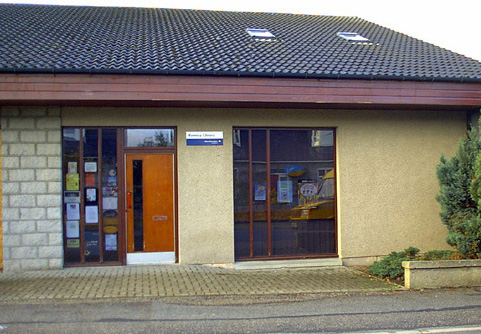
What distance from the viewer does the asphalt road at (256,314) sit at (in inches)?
244

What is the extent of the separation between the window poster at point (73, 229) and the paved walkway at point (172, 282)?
641 millimetres

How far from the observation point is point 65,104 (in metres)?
9.52

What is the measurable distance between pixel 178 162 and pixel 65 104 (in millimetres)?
2327

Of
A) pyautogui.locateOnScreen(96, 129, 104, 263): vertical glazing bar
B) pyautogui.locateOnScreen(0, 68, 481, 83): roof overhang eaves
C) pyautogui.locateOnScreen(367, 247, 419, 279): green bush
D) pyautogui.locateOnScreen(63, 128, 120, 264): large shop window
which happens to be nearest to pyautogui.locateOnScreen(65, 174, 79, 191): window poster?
pyautogui.locateOnScreen(63, 128, 120, 264): large shop window

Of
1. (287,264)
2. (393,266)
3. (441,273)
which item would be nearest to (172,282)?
(287,264)

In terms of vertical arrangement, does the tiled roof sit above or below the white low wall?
above

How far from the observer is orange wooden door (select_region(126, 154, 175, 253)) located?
10.0m

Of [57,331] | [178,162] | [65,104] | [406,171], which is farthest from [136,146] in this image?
[406,171]

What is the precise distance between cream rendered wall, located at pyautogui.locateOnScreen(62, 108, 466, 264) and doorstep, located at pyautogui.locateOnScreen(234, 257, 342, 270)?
0.22 m

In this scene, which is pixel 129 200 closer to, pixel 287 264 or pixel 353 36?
pixel 287 264

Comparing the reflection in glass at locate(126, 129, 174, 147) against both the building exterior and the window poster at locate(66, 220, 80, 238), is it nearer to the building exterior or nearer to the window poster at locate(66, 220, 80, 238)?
the building exterior

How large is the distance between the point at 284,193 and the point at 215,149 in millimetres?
1708

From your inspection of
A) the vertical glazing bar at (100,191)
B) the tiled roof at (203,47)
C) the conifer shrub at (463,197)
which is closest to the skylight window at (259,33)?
the tiled roof at (203,47)

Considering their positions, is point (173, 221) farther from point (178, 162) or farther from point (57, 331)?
point (57, 331)
